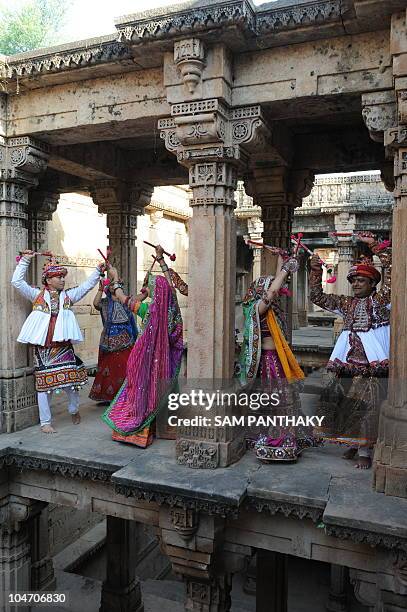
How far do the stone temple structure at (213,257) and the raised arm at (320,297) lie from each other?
771 millimetres

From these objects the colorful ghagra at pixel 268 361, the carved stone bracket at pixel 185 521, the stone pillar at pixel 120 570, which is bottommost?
the stone pillar at pixel 120 570

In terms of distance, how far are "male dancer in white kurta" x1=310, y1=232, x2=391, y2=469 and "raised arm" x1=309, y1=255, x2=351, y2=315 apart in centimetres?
1

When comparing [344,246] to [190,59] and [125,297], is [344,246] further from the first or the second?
[190,59]

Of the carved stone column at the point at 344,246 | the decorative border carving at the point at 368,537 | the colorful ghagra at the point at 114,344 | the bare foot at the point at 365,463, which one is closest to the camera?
the decorative border carving at the point at 368,537

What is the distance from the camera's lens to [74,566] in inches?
305

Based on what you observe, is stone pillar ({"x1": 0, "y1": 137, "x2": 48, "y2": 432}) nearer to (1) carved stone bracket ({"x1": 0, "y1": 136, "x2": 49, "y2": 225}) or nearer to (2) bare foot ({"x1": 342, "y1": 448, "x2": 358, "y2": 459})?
(1) carved stone bracket ({"x1": 0, "y1": 136, "x2": 49, "y2": 225})

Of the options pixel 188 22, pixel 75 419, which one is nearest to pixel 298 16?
pixel 188 22

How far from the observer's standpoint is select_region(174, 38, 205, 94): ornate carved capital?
4004mm

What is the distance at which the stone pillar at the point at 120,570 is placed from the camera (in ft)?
20.2

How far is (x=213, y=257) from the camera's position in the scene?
14.1 feet

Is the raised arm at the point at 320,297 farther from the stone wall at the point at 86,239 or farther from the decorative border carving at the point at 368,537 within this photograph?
the stone wall at the point at 86,239

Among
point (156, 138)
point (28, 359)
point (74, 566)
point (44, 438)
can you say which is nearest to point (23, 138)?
point (156, 138)

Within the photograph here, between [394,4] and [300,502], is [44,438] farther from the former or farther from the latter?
[394,4]

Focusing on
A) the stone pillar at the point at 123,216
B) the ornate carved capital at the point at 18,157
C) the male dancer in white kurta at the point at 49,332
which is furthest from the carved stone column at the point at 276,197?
the ornate carved capital at the point at 18,157
